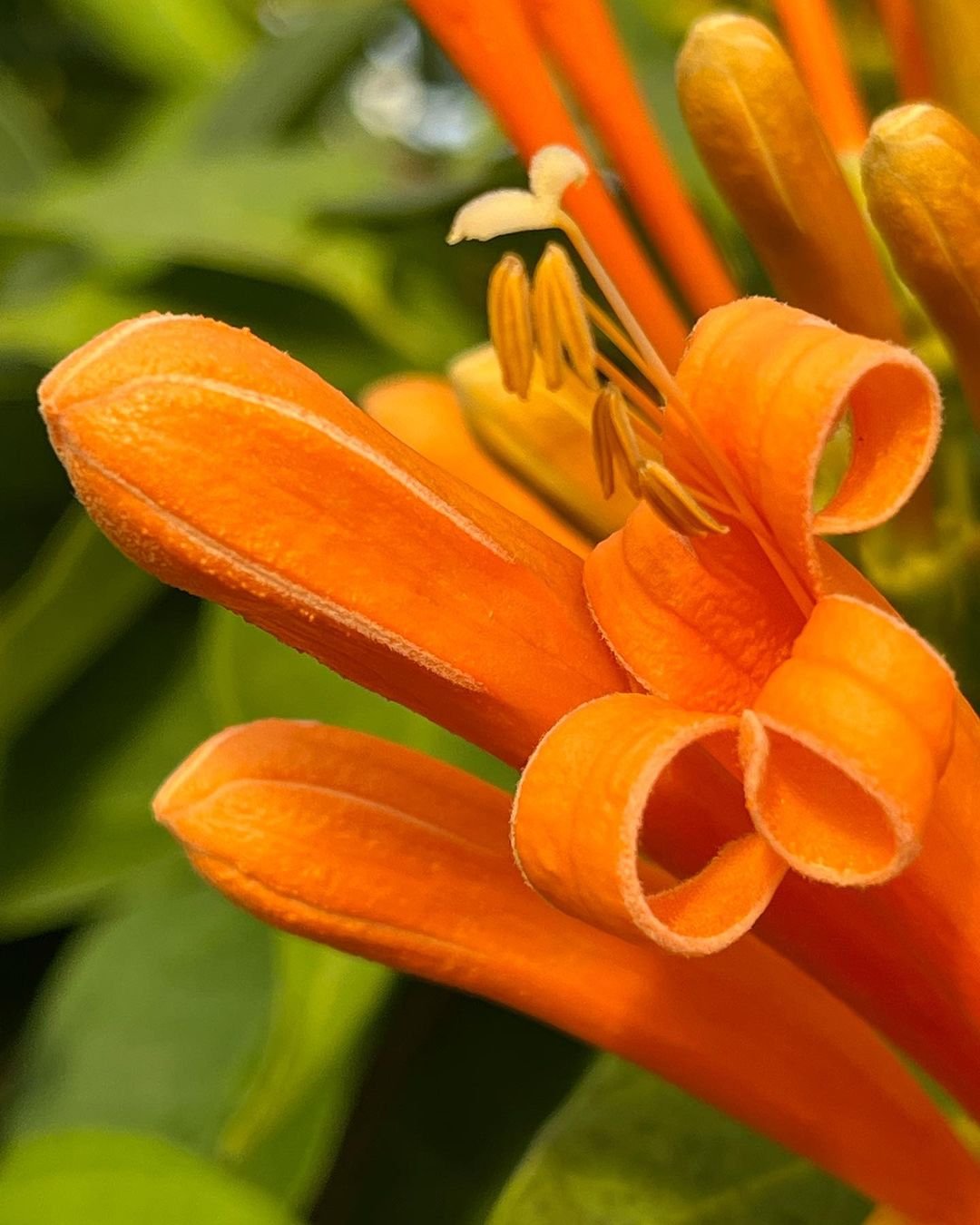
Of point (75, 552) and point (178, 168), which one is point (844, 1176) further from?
point (178, 168)

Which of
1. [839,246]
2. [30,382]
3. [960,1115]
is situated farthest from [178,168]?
[960,1115]

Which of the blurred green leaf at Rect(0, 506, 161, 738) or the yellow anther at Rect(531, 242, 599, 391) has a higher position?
the yellow anther at Rect(531, 242, 599, 391)

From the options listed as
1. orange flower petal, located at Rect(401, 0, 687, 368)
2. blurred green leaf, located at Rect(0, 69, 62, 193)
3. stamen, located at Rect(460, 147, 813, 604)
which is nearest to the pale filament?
stamen, located at Rect(460, 147, 813, 604)

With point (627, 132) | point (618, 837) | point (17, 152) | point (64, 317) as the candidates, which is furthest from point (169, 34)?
point (618, 837)

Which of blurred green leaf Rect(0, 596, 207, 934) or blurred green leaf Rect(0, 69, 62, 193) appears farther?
blurred green leaf Rect(0, 69, 62, 193)

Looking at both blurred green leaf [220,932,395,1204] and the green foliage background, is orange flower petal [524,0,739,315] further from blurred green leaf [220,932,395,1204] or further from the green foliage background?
blurred green leaf [220,932,395,1204]

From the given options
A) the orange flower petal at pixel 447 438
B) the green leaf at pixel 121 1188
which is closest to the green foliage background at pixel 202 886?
the green leaf at pixel 121 1188
